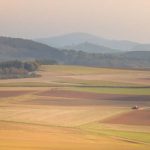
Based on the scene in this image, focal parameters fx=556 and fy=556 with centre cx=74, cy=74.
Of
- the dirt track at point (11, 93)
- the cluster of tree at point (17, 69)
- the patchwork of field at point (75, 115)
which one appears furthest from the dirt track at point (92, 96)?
the cluster of tree at point (17, 69)

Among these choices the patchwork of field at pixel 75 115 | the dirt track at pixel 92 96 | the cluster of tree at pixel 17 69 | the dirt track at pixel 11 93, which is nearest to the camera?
the patchwork of field at pixel 75 115

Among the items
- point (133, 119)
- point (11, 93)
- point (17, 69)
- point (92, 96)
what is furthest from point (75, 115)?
point (17, 69)

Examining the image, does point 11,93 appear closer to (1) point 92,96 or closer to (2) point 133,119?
(1) point 92,96

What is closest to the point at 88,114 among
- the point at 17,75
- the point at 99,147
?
the point at 99,147

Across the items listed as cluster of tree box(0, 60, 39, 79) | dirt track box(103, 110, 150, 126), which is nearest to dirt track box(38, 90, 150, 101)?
dirt track box(103, 110, 150, 126)

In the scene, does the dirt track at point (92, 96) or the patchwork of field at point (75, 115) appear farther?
the dirt track at point (92, 96)

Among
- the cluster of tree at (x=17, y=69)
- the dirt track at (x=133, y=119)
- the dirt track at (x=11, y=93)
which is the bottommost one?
the dirt track at (x=133, y=119)

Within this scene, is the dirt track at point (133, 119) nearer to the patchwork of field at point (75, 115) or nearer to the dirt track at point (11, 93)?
the patchwork of field at point (75, 115)

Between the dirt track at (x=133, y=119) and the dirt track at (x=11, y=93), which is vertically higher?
the dirt track at (x=11, y=93)

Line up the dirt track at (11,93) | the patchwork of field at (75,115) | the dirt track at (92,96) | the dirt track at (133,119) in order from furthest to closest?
the dirt track at (11,93) → the dirt track at (92,96) → the dirt track at (133,119) → the patchwork of field at (75,115)
